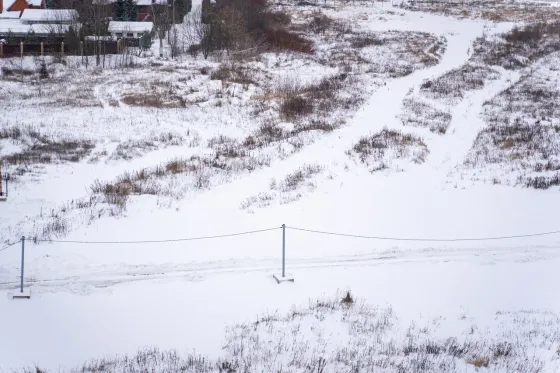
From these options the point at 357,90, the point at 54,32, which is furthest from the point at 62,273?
the point at 54,32

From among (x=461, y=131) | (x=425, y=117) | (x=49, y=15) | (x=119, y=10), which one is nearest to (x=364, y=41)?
(x=119, y=10)

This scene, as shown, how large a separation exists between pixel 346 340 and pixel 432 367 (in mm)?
1524

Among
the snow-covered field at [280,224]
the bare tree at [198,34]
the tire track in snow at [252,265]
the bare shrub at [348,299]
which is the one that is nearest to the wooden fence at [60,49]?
the bare tree at [198,34]

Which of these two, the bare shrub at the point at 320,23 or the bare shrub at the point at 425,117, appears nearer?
the bare shrub at the point at 425,117

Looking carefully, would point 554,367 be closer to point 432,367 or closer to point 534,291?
point 432,367

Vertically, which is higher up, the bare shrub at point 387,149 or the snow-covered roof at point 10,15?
the snow-covered roof at point 10,15

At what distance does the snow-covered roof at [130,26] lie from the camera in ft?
152

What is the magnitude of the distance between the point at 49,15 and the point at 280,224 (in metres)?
41.0

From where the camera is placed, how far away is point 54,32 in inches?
1651

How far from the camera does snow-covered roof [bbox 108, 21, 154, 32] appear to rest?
46.2 metres

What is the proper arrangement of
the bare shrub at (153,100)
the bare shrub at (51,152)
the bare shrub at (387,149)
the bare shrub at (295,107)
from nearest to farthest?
the bare shrub at (51,152) → the bare shrub at (387,149) → the bare shrub at (295,107) → the bare shrub at (153,100)

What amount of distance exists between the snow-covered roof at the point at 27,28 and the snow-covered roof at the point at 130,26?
3892 mm

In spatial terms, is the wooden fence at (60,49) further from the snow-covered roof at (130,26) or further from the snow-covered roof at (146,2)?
the snow-covered roof at (146,2)

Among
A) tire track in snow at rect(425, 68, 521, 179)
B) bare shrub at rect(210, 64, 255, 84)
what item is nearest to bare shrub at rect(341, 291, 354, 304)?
tire track in snow at rect(425, 68, 521, 179)
